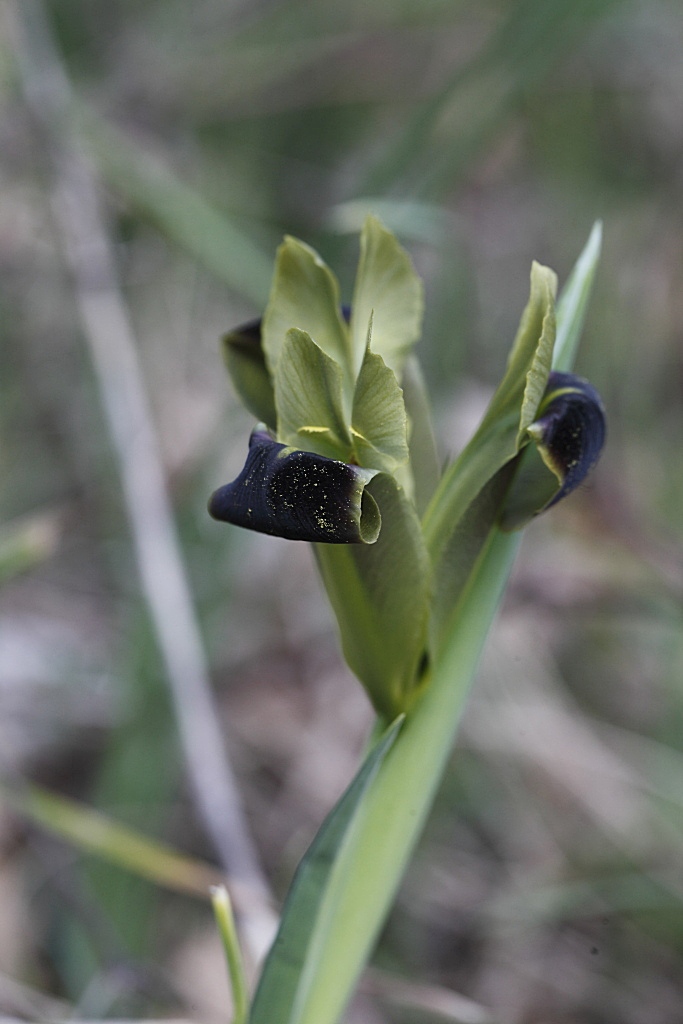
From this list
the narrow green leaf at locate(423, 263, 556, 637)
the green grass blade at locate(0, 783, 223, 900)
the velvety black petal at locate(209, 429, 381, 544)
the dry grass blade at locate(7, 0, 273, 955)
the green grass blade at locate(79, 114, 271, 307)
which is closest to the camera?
the velvety black petal at locate(209, 429, 381, 544)

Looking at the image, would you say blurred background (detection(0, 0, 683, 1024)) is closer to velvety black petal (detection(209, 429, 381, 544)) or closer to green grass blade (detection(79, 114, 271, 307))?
green grass blade (detection(79, 114, 271, 307))

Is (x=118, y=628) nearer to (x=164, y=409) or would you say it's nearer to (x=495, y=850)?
(x=164, y=409)

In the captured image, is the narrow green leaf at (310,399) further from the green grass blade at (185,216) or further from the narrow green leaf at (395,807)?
the green grass blade at (185,216)

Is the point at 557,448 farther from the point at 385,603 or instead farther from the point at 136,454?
the point at 136,454

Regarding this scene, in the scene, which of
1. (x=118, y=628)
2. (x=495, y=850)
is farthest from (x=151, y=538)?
(x=495, y=850)

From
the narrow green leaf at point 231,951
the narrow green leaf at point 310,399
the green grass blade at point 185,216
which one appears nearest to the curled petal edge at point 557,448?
the narrow green leaf at point 310,399

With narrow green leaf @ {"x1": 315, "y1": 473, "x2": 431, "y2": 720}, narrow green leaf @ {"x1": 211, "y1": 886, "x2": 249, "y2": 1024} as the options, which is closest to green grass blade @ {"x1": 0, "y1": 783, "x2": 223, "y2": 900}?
narrow green leaf @ {"x1": 211, "y1": 886, "x2": 249, "y2": 1024}

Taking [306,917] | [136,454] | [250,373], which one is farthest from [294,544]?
[306,917]
